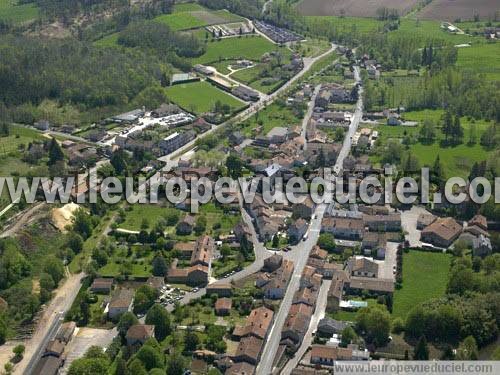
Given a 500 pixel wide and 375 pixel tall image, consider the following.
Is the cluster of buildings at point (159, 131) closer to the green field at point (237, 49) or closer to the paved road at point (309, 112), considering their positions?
the paved road at point (309, 112)

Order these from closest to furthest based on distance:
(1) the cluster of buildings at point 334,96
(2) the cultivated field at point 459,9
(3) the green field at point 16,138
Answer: (3) the green field at point 16,138
(1) the cluster of buildings at point 334,96
(2) the cultivated field at point 459,9

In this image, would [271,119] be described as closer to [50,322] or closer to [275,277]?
[275,277]

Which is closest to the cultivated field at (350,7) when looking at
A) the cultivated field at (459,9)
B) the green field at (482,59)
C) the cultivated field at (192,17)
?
the cultivated field at (459,9)

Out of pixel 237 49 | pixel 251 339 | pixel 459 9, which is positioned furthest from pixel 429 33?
pixel 251 339

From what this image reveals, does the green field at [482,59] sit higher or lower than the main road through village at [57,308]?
higher

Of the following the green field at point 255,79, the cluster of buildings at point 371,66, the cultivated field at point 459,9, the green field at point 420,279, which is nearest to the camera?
the green field at point 420,279

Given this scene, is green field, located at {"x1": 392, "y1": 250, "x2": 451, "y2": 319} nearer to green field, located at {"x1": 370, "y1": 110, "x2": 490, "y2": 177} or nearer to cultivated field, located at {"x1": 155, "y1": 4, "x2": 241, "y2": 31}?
green field, located at {"x1": 370, "y1": 110, "x2": 490, "y2": 177}

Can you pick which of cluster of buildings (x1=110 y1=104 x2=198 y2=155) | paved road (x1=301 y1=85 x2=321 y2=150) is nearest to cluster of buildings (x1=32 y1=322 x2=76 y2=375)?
cluster of buildings (x1=110 y1=104 x2=198 y2=155)
